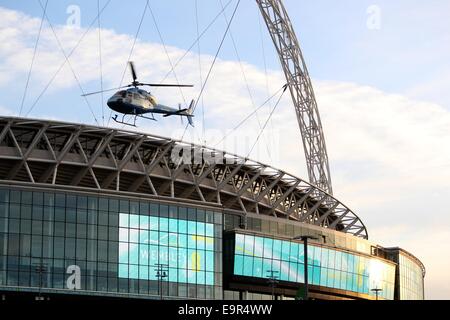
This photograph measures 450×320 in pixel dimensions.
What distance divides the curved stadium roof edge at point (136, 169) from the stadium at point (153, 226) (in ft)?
0.56

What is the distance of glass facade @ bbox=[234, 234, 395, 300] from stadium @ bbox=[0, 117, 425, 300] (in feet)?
0.44

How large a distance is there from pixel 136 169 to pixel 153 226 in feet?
35.9

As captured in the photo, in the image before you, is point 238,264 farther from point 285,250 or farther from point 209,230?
point 285,250

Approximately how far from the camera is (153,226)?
113 metres

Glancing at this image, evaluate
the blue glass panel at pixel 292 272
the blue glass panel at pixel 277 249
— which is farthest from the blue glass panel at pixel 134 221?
the blue glass panel at pixel 292 272

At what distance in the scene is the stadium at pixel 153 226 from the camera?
105625mm

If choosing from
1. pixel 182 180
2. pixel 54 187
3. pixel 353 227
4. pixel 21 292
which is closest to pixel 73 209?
pixel 54 187

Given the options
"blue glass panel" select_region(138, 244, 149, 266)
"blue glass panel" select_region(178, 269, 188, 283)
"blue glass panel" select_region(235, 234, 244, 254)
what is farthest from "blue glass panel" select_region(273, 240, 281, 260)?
"blue glass panel" select_region(138, 244, 149, 266)

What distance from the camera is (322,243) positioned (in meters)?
131
